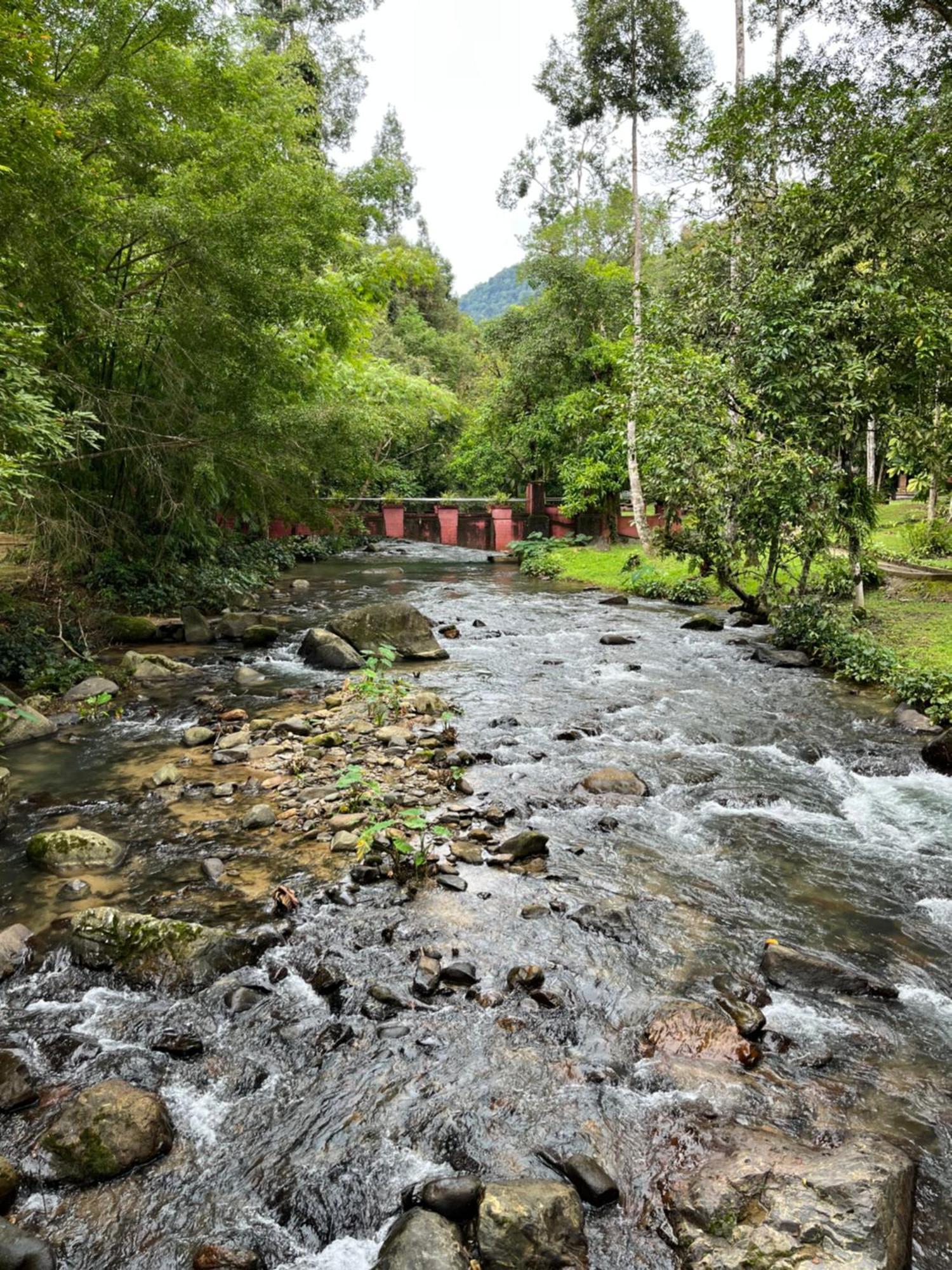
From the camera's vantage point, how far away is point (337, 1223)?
9.45ft

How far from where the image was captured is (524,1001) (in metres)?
4.09

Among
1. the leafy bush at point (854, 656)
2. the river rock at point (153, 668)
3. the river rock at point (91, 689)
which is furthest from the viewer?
the river rock at point (153, 668)

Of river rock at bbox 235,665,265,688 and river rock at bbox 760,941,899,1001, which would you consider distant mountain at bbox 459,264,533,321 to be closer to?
river rock at bbox 235,665,265,688

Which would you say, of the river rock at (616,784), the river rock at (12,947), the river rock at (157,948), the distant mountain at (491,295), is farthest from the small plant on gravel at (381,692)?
the distant mountain at (491,295)

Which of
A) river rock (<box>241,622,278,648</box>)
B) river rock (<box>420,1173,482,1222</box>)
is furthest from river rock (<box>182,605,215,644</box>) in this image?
river rock (<box>420,1173,482,1222</box>)

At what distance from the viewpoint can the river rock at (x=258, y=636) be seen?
1302 centimetres

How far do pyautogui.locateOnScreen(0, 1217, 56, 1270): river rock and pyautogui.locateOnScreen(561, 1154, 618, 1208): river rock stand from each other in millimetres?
1951

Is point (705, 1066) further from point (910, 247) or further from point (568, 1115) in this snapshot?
point (910, 247)

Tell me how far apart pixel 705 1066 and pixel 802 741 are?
5.25 meters

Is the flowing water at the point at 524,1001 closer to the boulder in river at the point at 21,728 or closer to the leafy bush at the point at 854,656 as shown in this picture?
the boulder in river at the point at 21,728

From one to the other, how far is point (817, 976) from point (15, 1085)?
4194 mm

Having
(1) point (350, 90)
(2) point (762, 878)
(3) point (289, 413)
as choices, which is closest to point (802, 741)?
(2) point (762, 878)

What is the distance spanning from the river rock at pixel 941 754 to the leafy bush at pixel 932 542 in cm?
1340

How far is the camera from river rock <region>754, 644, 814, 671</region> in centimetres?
1141
